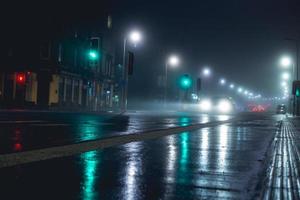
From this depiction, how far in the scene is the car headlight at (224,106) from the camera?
66125 millimetres

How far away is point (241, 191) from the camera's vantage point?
20.2ft

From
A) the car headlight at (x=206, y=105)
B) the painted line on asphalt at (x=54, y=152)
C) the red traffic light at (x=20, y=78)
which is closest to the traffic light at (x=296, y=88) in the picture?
the car headlight at (x=206, y=105)

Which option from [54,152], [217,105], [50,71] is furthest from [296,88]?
[54,152]

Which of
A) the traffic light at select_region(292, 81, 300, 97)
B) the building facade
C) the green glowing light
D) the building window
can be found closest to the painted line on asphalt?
the building facade

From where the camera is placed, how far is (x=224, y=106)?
218 ft

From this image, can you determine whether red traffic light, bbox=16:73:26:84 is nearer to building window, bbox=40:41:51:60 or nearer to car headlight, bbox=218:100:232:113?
building window, bbox=40:41:51:60

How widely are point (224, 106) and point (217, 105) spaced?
1.15 metres

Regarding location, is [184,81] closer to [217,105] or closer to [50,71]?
[217,105]

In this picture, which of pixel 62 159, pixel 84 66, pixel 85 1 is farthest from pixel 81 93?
pixel 62 159

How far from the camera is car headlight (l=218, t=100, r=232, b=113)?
217 ft

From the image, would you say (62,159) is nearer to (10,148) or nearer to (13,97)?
(10,148)

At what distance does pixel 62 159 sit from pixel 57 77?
4160 cm

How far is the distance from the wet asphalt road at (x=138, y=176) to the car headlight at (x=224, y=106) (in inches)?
2194

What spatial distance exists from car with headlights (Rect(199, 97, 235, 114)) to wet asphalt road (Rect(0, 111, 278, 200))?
55.0 m
